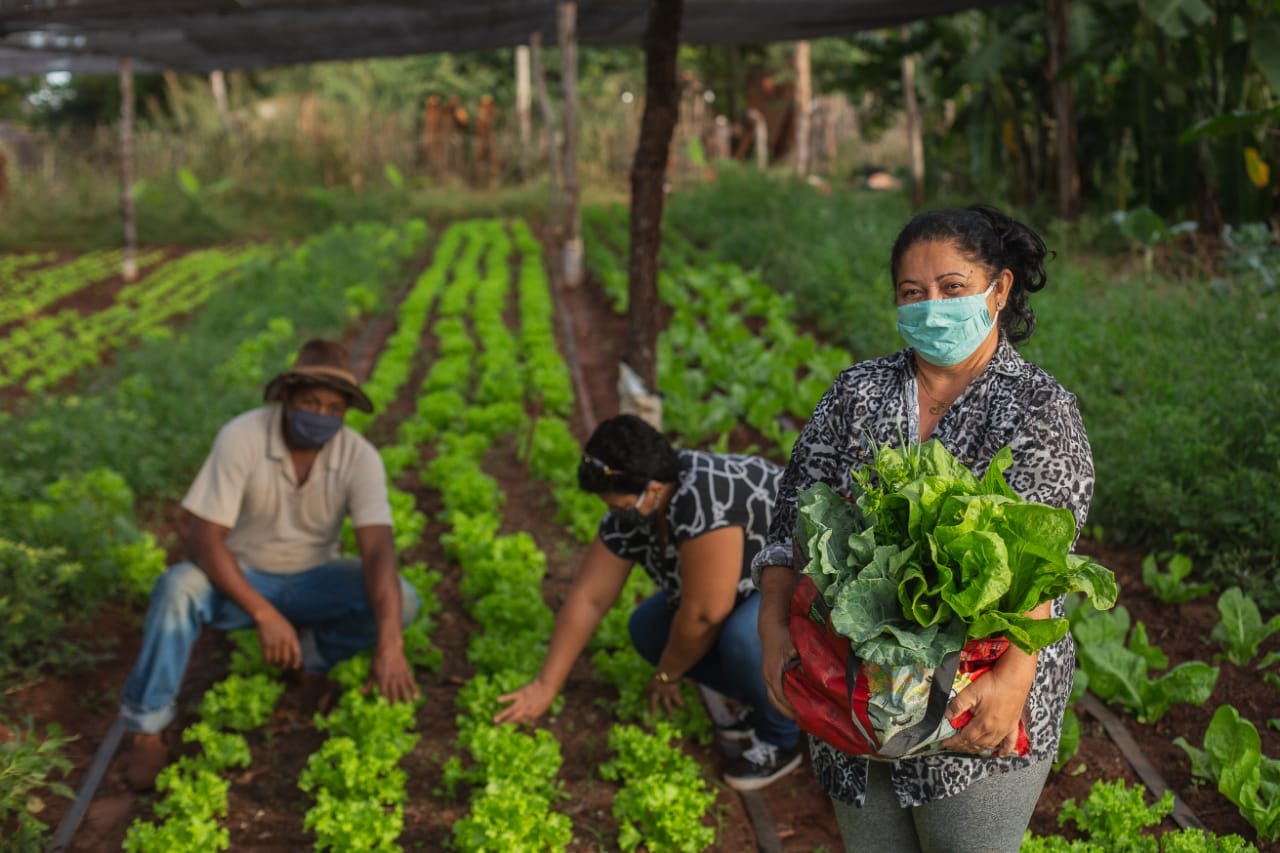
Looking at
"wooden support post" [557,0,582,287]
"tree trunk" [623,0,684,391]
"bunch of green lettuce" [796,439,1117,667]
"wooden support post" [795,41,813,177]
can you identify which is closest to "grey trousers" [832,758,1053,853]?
"bunch of green lettuce" [796,439,1117,667]

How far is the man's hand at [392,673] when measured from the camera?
3867 mm

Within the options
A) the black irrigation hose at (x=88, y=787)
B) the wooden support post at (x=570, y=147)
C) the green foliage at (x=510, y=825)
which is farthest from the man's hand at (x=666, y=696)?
the wooden support post at (x=570, y=147)

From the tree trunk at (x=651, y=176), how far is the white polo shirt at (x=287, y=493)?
7.29 ft

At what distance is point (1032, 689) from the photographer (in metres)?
2.07

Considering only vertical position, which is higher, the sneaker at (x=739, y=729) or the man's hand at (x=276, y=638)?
the man's hand at (x=276, y=638)

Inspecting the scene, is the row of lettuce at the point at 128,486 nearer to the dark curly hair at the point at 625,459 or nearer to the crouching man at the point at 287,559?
the crouching man at the point at 287,559

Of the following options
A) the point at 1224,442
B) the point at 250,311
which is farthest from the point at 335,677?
the point at 250,311

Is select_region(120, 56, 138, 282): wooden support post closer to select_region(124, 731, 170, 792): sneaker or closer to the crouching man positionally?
the crouching man

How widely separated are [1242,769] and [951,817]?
1.67 meters

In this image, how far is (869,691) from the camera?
1859mm

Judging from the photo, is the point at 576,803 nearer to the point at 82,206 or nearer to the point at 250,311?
the point at 250,311

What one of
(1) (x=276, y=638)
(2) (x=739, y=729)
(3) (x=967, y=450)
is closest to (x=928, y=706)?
(3) (x=967, y=450)

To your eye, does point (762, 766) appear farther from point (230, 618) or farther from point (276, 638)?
point (230, 618)

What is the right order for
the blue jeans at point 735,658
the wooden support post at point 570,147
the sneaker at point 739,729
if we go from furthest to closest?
the wooden support post at point 570,147
the sneaker at point 739,729
the blue jeans at point 735,658
